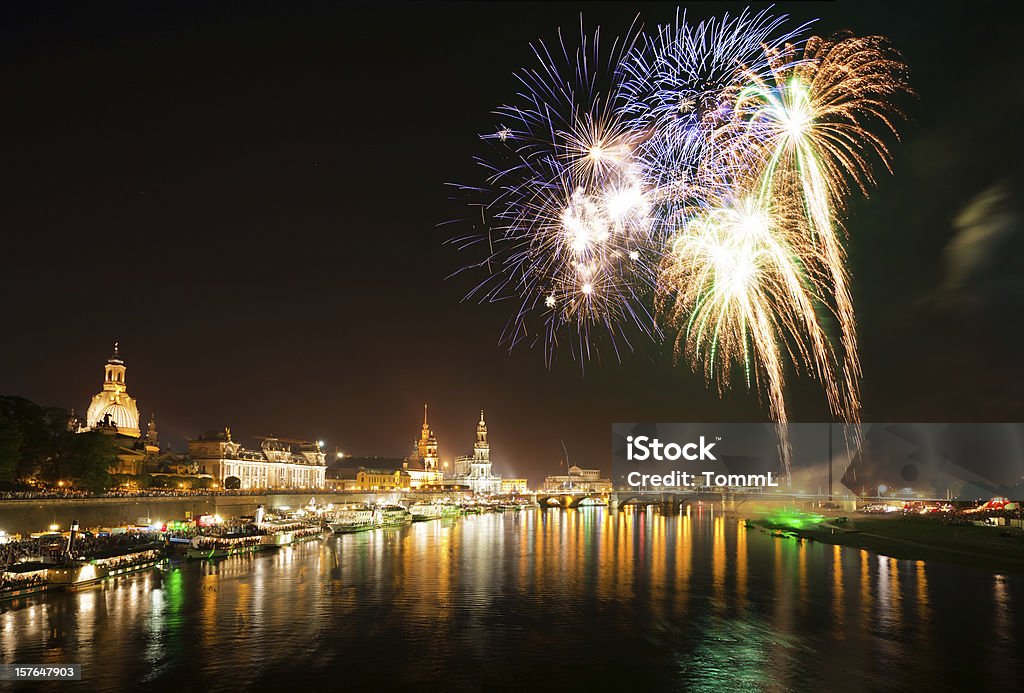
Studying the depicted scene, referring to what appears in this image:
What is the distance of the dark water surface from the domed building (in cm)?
13078

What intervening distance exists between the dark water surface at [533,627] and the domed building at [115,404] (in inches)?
5149

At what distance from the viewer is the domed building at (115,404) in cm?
17725

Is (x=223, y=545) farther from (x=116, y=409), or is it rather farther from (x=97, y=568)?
(x=116, y=409)

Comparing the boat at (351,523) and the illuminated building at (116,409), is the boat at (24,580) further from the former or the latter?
the illuminated building at (116,409)

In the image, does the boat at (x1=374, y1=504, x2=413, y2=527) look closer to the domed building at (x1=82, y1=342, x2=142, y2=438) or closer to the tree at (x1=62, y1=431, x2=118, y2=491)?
the tree at (x1=62, y1=431, x2=118, y2=491)

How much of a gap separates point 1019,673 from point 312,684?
2663 centimetres

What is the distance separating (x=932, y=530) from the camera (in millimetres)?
86562

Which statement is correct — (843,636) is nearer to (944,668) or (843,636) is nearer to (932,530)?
(944,668)

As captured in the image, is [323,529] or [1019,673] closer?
[1019,673]

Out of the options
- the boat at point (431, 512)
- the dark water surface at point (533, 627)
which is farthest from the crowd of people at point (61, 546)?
the boat at point (431, 512)

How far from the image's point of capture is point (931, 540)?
77.7 m

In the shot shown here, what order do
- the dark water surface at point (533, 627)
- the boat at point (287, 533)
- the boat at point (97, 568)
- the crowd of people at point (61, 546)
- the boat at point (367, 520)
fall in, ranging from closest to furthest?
the dark water surface at point (533, 627) < the boat at point (97, 568) < the crowd of people at point (61, 546) < the boat at point (287, 533) < the boat at point (367, 520)

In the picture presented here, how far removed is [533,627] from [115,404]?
168403 millimetres

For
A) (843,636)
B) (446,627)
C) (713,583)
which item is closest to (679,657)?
(843,636)
